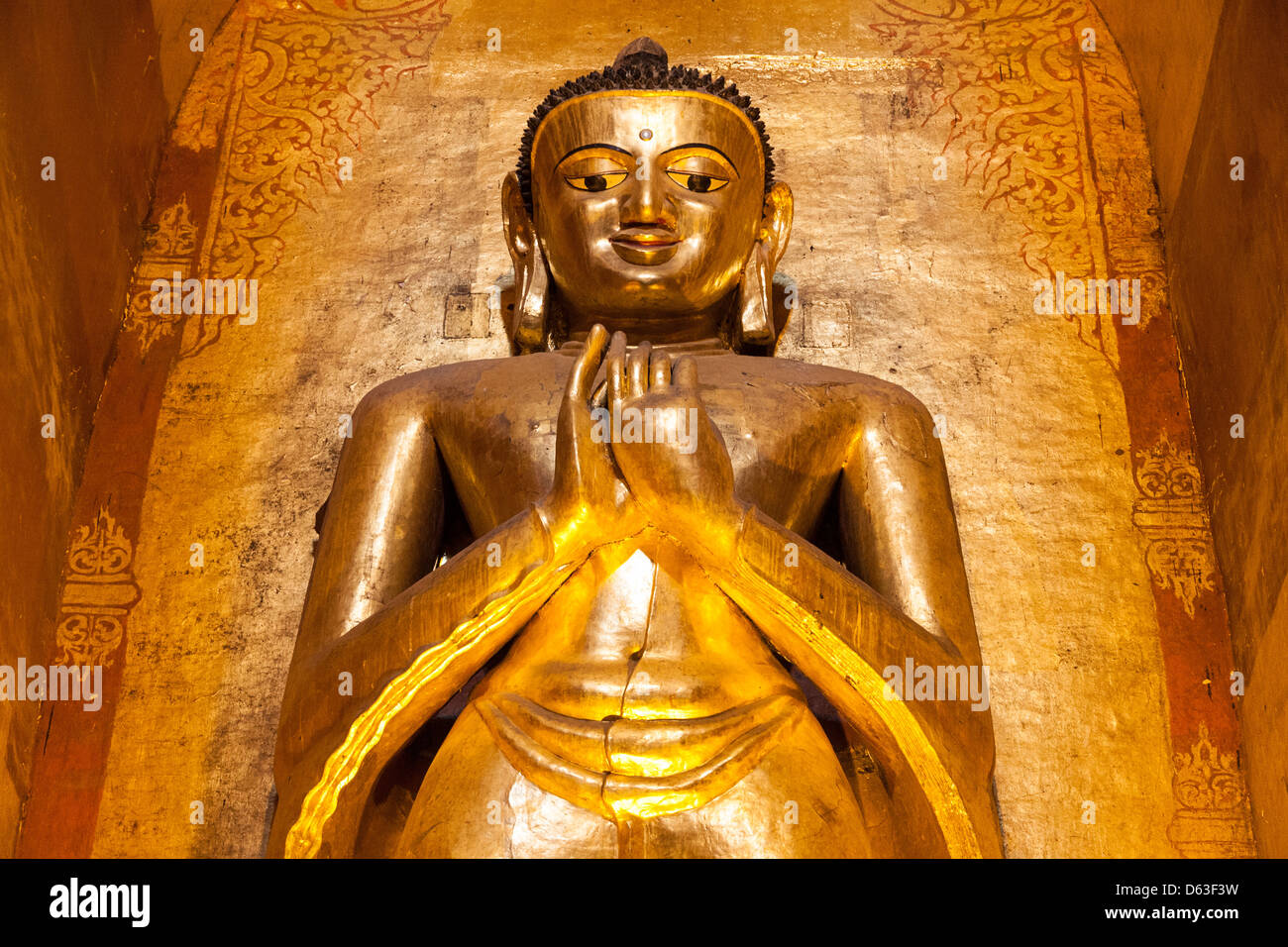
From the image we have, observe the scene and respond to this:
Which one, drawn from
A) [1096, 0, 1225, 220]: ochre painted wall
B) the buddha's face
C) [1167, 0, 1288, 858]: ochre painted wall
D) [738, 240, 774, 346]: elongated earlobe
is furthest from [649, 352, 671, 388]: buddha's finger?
[1096, 0, 1225, 220]: ochre painted wall

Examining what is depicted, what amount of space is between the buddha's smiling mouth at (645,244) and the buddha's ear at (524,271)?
0.27 meters

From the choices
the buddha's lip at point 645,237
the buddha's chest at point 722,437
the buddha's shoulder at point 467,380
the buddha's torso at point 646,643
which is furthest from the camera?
the buddha's lip at point 645,237

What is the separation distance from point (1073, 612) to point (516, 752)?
1.67m

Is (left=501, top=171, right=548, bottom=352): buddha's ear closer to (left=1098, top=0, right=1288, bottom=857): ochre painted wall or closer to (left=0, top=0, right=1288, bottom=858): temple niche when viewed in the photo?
(left=0, top=0, right=1288, bottom=858): temple niche

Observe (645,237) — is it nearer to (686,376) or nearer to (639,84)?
(639,84)

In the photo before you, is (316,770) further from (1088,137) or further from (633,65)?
(1088,137)

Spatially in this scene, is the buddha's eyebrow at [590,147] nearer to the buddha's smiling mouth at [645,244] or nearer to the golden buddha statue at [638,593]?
the golden buddha statue at [638,593]

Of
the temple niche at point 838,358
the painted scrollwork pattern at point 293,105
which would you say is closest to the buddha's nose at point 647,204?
the temple niche at point 838,358

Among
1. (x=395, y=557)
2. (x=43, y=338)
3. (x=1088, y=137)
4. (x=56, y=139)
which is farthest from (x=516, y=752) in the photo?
(x=1088, y=137)

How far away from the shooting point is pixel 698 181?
439 cm

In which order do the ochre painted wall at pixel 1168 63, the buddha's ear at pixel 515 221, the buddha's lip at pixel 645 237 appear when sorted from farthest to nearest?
1. the ochre painted wall at pixel 1168 63
2. the buddha's ear at pixel 515 221
3. the buddha's lip at pixel 645 237

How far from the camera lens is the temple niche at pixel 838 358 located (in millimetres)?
4266

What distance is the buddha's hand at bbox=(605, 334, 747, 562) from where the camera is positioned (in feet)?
11.4

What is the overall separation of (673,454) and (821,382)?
856 mm
